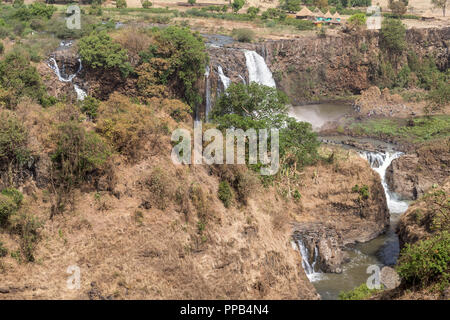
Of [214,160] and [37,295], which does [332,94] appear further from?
[37,295]

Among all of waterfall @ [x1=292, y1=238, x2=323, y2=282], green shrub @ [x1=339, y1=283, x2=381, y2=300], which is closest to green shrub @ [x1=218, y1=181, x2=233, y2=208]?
waterfall @ [x1=292, y1=238, x2=323, y2=282]

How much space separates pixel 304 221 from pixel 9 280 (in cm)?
1636

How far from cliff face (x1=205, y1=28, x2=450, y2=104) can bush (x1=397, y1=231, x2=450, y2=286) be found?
38.2 m

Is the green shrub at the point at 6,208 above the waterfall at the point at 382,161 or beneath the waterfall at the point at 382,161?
above

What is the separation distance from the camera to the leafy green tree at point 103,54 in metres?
41.6

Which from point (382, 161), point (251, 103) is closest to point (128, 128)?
point (251, 103)

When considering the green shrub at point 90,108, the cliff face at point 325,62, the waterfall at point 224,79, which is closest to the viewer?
the green shrub at point 90,108

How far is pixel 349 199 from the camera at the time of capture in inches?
1377

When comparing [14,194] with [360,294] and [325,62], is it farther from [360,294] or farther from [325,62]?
[325,62]

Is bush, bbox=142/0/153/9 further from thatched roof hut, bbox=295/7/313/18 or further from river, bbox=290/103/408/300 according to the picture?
river, bbox=290/103/408/300

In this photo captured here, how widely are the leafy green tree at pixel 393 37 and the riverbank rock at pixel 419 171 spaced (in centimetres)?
2621

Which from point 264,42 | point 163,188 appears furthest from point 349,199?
point 264,42

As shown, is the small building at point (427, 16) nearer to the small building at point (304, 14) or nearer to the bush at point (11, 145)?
the small building at point (304, 14)

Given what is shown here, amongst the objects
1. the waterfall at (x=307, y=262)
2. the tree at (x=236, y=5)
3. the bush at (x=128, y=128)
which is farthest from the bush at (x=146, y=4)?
the waterfall at (x=307, y=262)
